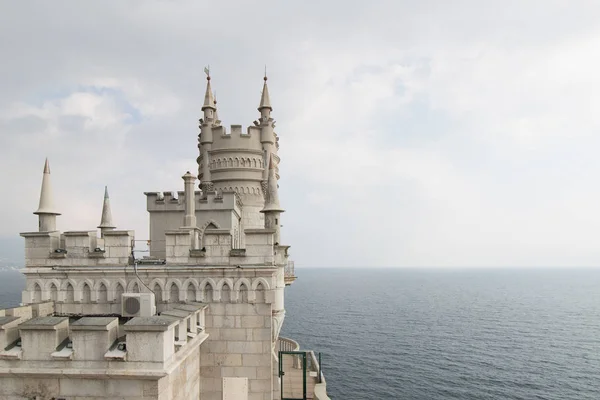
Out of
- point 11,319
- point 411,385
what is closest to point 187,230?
point 11,319

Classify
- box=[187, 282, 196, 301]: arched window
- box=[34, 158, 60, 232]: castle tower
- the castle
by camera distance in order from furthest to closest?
box=[34, 158, 60, 232]: castle tower
box=[187, 282, 196, 301]: arched window
the castle

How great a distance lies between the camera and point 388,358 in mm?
55469

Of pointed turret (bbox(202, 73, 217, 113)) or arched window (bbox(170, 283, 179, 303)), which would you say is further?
pointed turret (bbox(202, 73, 217, 113))

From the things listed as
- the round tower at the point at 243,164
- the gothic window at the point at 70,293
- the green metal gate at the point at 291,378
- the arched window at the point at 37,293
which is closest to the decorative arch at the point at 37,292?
the arched window at the point at 37,293

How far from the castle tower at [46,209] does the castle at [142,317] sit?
32 millimetres

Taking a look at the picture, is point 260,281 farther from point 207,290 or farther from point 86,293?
point 86,293

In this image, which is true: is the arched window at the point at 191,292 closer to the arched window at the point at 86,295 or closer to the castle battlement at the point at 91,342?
the castle battlement at the point at 91,342

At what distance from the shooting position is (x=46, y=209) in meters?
12.7

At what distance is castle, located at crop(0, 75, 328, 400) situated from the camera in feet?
27.0

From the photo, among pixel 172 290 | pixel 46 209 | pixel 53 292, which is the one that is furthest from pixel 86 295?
pixel 46 209

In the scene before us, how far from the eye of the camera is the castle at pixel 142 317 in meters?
8.23

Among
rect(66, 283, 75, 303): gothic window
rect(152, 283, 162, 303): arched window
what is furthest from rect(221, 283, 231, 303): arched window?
rect(66, 283, 75, 303): gothic window

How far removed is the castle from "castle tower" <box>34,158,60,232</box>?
1.3 inches

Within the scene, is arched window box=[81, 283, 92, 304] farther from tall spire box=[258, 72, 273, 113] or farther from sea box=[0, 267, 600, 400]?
sea box=[0, 267, 600, 400]
